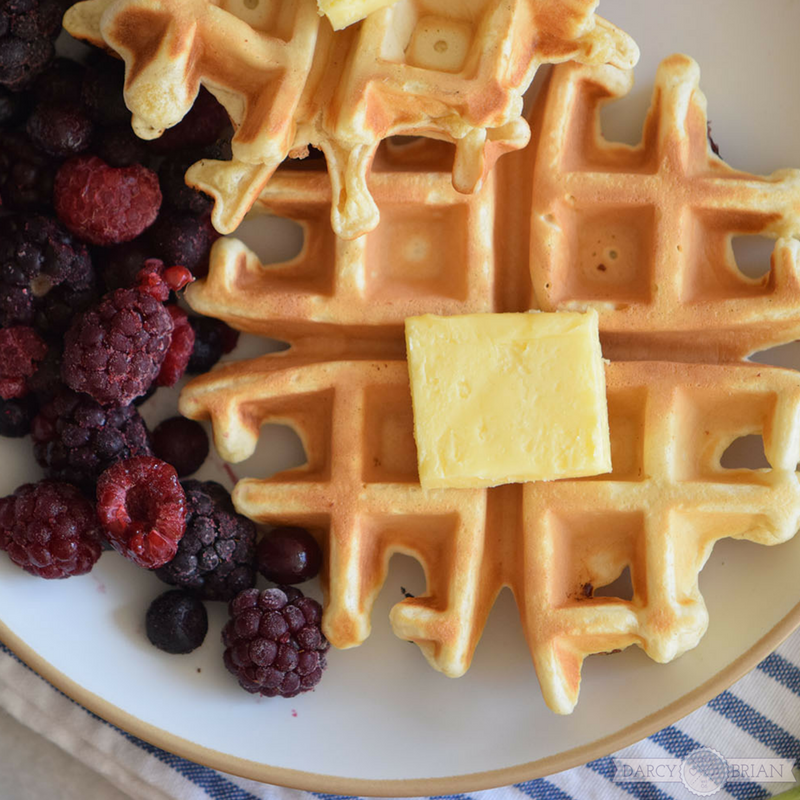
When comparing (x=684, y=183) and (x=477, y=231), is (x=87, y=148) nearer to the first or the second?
(x=477, y=231)

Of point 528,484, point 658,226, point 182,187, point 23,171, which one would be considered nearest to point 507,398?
point 528,484

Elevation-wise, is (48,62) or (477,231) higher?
(48,62)

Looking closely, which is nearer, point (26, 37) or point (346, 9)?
point (346, 9)

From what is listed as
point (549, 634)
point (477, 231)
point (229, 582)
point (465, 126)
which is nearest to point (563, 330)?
point (477, 231)

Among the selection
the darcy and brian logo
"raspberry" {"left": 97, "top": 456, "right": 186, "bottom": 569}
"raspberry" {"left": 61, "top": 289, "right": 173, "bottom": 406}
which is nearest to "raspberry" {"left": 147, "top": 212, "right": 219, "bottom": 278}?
"raspberry" {"left": 61, "top": 289, "right": 173, "bottom": 406}

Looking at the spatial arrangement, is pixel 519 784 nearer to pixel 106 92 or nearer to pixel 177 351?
pixel 177 351
